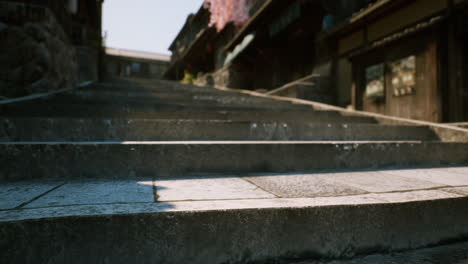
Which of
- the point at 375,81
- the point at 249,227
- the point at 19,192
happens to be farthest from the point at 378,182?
the point at 375,81

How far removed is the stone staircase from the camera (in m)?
0.94

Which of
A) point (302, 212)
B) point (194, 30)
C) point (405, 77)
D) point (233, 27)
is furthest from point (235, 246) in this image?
point (194, 30)

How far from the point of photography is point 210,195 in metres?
1.26

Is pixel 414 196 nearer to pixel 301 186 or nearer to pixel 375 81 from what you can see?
pixel 301 186

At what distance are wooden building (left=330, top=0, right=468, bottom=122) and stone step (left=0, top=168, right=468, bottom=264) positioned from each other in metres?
4.49

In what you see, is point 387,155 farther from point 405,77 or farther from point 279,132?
point 405,77

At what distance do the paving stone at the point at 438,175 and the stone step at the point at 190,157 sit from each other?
0.80 feet

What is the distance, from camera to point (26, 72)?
3.46 metres

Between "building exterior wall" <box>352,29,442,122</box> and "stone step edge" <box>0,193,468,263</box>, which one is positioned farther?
"building exterior wall" <box>352,29,442,122</box>

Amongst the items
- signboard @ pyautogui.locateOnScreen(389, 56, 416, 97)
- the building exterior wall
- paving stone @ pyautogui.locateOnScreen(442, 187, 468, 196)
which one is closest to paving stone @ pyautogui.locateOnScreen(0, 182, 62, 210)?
paving stone @ pyautogui.locateOnScreen(442, 187, 468, 196)

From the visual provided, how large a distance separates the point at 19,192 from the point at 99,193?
0.42 metres

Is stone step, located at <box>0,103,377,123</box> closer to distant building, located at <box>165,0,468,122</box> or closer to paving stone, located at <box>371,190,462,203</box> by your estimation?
paving stone, located at <box>371,190,462,203</box>

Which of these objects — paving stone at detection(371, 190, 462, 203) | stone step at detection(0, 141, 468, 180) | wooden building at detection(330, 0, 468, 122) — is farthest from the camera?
wooden building at detection(330, 0, 468, 122)

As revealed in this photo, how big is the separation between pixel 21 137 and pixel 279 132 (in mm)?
2329
